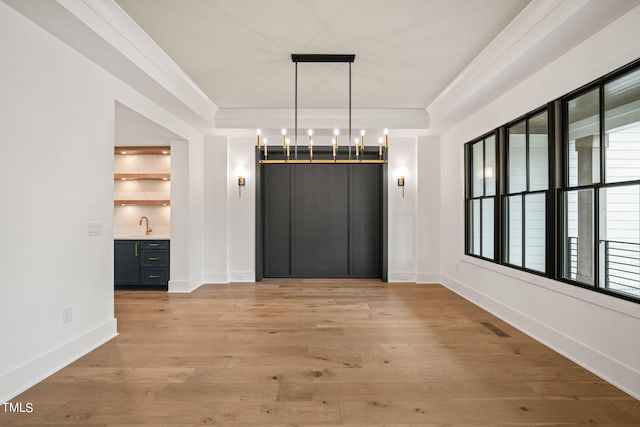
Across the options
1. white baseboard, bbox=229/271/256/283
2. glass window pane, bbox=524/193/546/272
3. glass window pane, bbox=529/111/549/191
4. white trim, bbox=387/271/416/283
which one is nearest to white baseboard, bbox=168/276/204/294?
white baseboard, bbox=229/271/256/283

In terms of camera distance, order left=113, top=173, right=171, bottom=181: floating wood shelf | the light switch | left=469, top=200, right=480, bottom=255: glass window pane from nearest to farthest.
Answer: the light switch
left=469, top=200, right=480, bottom=255: glass window pane
left=113, top=173, right=171, bottom=181: floating wood shelf

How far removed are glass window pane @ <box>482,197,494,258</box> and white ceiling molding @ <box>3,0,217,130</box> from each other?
163 inches

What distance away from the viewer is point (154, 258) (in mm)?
5727

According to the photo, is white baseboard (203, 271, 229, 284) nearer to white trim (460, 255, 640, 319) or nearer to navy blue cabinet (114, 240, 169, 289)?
navy blue cabinet (114, 240, 169, 289)

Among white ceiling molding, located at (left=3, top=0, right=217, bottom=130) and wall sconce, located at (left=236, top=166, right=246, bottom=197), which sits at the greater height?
white ceiling molding, located at (left=3, top=0, right=217, bottom=130)

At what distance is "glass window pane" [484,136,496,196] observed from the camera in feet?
15.0

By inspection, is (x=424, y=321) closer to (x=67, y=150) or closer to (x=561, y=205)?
(x=561, y=205)

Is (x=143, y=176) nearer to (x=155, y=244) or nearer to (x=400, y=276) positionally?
(x=155, y=244)

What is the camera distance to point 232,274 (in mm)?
6453

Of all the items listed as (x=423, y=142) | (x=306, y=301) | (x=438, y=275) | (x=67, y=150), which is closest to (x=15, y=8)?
(x=67, y=150)

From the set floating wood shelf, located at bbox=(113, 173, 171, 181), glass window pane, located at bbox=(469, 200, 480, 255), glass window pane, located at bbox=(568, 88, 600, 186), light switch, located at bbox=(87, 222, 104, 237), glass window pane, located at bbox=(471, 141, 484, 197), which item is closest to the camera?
glass window pane, located at bbox=(568, 88, 600, 186)

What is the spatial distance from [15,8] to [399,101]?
4.36 meters

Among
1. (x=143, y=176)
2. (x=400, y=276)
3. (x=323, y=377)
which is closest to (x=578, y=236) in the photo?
(x=323, y=377)

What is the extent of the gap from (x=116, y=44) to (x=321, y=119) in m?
3.25
